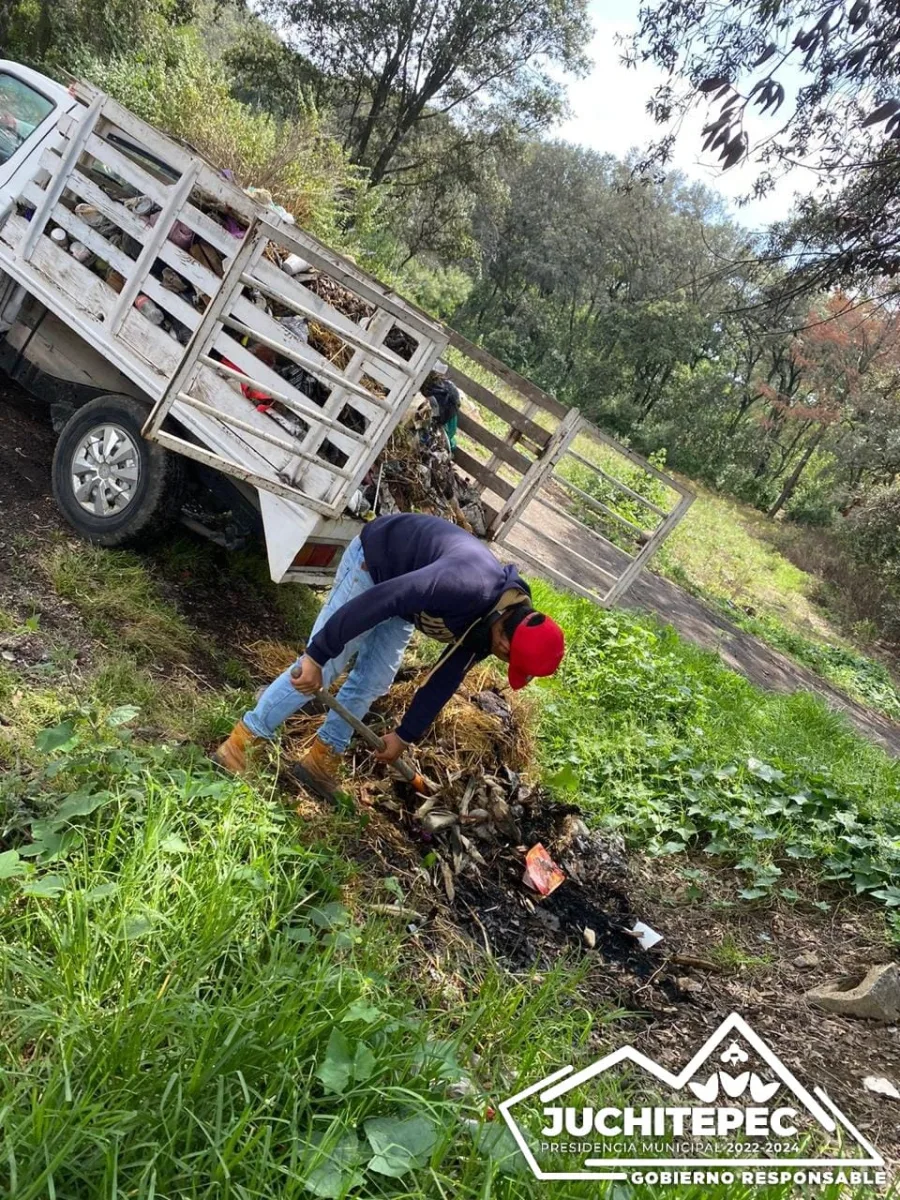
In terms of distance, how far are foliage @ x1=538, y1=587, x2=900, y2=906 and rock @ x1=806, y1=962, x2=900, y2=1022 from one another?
63 cm

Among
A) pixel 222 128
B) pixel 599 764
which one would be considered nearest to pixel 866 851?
pixel 599 764

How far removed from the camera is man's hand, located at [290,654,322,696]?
3.09 meters

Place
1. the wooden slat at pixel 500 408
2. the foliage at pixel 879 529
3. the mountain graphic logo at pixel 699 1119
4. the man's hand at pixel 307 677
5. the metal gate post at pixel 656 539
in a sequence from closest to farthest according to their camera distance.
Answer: the mountain graphic logo at pixel 699 1119
the man's hand at pixel 307 677
the wooden slat at pixel 500 408
the metal gate post at pixel 656 539
the foliage at pixel 879 529

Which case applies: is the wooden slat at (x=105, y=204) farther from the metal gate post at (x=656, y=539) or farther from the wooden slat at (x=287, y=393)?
the metal gate post at (x=656, y=539)

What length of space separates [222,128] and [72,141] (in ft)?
23.4

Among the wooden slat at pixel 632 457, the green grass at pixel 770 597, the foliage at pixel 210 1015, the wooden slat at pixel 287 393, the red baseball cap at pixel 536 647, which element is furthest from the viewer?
the green grass at pixel 770 597

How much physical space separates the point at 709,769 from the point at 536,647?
2.86 m

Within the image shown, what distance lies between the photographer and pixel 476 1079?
2.31 m

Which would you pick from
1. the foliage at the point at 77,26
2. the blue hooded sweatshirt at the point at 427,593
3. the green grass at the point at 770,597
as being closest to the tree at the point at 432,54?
the foliage at the point at 77,26

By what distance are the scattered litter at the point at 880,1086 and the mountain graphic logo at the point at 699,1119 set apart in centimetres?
30

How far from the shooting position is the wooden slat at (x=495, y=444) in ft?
18.6

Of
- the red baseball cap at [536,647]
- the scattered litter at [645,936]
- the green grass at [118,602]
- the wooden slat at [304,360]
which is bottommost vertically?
the green grass at [118,602]

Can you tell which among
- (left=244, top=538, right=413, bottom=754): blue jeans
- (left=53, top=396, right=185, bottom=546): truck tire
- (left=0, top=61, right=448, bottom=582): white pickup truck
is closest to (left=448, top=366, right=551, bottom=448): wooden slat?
(left=0, top=61, right=448, bottom=582): white pickup truck

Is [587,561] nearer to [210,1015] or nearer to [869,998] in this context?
[869,998]
